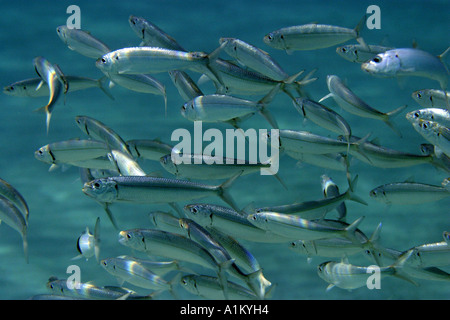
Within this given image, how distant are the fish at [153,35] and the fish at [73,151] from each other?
82cm

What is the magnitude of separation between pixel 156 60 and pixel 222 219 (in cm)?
111

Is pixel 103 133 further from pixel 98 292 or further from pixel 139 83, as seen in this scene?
pixel 98 292

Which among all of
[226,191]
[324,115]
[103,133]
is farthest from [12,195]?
[324,115]

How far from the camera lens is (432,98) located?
2920 millimetres

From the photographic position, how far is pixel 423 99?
2.97m

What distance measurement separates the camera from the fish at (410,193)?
9.50 ft

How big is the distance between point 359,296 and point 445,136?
2515 mm

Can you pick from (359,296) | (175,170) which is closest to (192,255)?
(175,170)

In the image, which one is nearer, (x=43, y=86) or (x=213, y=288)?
(x=213, y=288)

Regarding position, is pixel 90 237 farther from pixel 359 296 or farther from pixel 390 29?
pixel 390 29

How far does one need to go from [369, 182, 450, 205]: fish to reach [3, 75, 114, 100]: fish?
2400mm

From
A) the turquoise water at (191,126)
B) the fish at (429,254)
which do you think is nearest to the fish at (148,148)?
the turquoise water at (191,126)

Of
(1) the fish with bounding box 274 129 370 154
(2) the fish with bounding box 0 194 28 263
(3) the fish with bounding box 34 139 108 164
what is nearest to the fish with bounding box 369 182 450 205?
(1) the fish with bounding box 274 129 370 154
